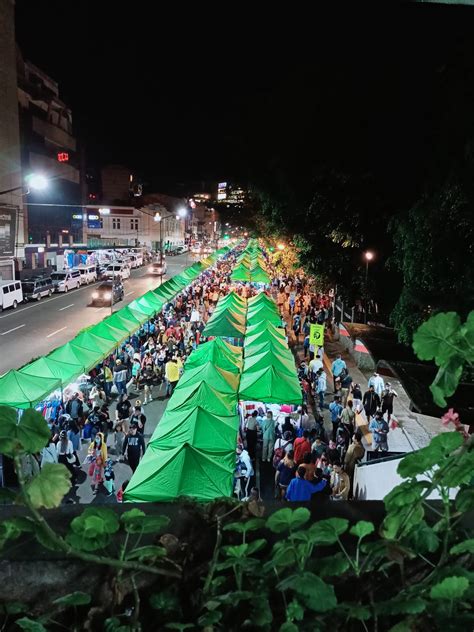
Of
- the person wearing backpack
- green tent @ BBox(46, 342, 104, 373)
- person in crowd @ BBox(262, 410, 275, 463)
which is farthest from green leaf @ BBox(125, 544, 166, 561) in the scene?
green tent @ BBox(46, 342, 104, 373)

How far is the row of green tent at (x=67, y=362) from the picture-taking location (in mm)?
11664

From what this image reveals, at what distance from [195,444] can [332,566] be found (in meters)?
8.09

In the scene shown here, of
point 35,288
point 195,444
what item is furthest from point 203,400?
point 35,288

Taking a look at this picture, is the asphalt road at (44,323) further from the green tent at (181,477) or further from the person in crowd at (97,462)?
the green tent at (181,477)

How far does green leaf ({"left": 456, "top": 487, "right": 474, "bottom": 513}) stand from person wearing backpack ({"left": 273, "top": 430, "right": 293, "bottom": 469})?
931cm

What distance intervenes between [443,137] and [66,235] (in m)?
68.6

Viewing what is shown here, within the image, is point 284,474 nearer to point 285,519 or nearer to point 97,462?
point 97,462

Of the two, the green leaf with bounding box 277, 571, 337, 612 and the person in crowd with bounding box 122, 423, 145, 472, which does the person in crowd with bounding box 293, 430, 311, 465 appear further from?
the green leaf with bounding box 277, 571, 337, 612

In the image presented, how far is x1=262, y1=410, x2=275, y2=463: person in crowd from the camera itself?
12.6 meters

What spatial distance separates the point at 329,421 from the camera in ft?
49.4

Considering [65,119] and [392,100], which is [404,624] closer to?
[392,100]

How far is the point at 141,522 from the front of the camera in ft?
5.37

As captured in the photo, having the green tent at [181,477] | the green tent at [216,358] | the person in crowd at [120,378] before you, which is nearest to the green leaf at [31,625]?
the green tent at [181,477]

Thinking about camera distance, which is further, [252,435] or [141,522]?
[252,435]
